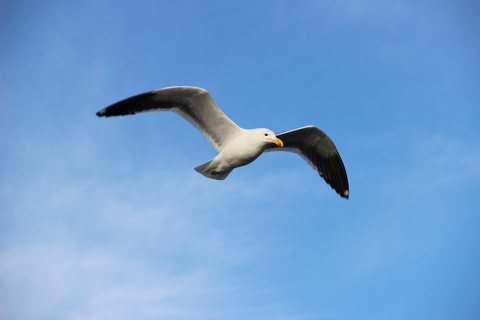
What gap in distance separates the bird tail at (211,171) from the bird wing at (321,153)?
161 cm

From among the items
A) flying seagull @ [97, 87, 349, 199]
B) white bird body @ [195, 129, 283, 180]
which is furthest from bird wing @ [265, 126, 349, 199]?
white bird body @ [195, 129, 283, 180]

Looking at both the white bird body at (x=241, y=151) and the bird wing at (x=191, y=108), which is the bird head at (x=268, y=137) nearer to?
the white bird body at (x=241, y=151)

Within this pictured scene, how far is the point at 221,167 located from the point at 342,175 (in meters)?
3.74

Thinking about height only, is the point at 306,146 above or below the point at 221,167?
above

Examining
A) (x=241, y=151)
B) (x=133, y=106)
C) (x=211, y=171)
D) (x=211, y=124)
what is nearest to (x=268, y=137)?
(x=241, y=151)

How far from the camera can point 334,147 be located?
11.2 meters

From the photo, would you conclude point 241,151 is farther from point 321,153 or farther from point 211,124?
point 321,153

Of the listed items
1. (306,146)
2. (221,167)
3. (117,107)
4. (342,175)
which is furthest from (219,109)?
(342,175)

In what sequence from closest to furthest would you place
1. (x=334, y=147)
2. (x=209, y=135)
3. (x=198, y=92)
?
1. (x=198, y=92)
2. (x=209, y=135)
3. (x=334, y=147)

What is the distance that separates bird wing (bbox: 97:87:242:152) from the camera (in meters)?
9.15

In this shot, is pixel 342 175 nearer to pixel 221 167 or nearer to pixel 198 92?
pixel 221 167

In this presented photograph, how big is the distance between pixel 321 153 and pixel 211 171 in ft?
10.8

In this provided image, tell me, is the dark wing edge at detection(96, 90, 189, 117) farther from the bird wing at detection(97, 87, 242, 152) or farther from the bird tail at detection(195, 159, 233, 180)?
the bird tail at detection(195, 159, 233, 180)

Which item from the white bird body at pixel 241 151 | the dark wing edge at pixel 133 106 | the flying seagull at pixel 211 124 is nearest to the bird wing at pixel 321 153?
the flying seagull at pixel 211 124
